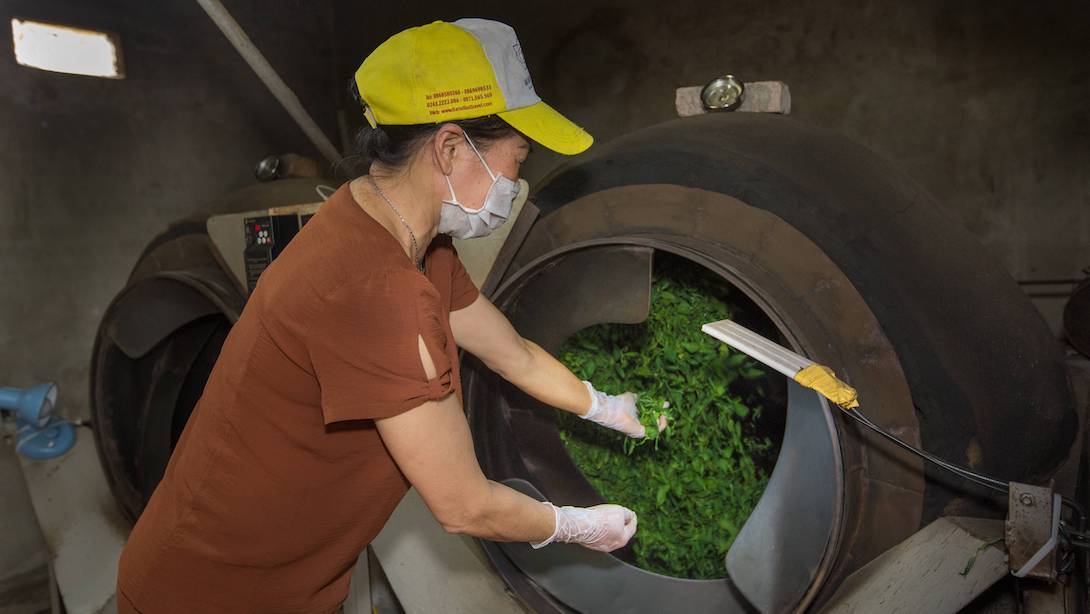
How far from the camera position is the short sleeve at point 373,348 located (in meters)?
0.93

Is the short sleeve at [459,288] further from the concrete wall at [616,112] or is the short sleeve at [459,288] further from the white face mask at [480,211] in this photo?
the concrete wall at [616,112]

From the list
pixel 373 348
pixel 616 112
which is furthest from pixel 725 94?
pixel 616 112

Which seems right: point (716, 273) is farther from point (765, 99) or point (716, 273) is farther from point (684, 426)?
point (765, 99)

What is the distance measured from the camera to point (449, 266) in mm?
1312

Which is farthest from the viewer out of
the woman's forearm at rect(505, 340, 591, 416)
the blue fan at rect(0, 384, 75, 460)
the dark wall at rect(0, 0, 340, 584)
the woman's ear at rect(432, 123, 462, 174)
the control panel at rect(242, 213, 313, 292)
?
the dark wall at rect(0, 0, 340, 584)

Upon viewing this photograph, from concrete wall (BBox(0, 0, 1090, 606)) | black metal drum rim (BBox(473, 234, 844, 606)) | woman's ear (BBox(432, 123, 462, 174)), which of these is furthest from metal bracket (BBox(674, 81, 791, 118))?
concrete wall (BBox(0, 0, 1090, 606))

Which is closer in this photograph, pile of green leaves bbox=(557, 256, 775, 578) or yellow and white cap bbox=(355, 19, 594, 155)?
yellow and white cap bbox=(355, 19, 594, 155)

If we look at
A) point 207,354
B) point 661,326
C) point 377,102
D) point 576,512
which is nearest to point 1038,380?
point 661,326

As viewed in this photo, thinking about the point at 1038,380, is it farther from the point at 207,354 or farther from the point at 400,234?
the point at 207,354

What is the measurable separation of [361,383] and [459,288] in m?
0.44

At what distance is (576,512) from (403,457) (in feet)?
1.35

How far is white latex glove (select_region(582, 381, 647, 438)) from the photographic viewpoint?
1.51m

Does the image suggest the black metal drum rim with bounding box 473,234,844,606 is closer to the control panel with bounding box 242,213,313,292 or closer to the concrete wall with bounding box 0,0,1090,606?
the control panel with bounding box 242,213,313,292

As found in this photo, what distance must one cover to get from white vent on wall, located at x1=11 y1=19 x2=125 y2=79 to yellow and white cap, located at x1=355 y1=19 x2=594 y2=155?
95.9 inches
